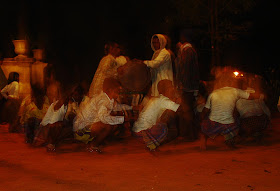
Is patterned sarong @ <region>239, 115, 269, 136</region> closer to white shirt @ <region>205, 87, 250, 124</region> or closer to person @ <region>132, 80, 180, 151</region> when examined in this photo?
white shirt @ <region>205, 87, 250, 124</region>

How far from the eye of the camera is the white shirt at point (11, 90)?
9.38 meters

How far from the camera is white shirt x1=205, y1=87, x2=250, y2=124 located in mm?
6078

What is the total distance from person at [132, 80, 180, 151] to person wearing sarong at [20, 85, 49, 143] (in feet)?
6.32

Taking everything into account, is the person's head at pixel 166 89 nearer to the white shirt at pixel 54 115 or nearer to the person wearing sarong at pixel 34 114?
the white shirt at pixel 54 115

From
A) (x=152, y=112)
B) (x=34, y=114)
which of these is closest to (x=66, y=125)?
(x=34, y=114)

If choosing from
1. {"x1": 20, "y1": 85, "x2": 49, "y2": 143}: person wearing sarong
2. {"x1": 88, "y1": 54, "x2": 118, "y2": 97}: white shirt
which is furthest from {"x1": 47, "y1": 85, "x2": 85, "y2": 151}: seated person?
{"x1": 20, "y1": 85, "x2": 49, "y2": 143}: person wearing sarong

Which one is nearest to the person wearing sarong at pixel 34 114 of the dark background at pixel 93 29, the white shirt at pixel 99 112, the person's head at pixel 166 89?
the white shirt at pixel 99 112

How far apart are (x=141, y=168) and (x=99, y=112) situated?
129 cm

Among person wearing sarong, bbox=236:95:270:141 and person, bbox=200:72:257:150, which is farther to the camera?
person wearing sarong, bbox=236:95:270:141

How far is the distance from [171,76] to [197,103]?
0.83 meters

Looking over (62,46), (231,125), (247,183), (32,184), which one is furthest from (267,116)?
(62,46)

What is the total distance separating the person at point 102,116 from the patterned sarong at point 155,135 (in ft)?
1.45

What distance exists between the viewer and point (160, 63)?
6703 mm

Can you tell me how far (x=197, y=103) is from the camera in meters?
7.34
